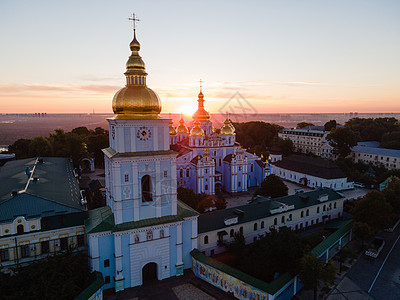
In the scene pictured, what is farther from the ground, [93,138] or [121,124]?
[121,124]

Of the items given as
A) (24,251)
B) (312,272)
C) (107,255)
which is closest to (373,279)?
(312,272)

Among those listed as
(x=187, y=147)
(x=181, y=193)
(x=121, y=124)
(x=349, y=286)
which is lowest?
(x=349, y=286)

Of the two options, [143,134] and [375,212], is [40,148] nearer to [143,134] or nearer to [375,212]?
[143,134]

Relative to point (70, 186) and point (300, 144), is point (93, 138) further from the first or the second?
point (300, 144)

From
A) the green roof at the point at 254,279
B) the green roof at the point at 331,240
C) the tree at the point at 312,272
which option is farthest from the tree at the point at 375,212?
the green roof at the point at 254,279

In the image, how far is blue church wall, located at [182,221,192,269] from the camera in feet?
76.2

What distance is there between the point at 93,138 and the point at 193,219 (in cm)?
5762

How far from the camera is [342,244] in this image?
28.9 m

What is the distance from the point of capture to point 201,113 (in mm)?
55875

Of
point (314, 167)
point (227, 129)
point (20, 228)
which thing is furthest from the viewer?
point (227, 129)

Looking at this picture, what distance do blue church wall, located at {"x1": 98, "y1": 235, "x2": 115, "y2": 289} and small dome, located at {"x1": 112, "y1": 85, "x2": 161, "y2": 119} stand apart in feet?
29.9

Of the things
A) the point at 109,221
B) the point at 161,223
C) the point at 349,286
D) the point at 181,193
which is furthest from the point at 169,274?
the point at 349,286

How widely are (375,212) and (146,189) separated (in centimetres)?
2319

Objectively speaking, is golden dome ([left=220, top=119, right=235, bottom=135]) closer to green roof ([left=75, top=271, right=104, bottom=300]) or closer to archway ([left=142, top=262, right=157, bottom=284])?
archway ([left=142, top=262, right=157, bottom=284])
